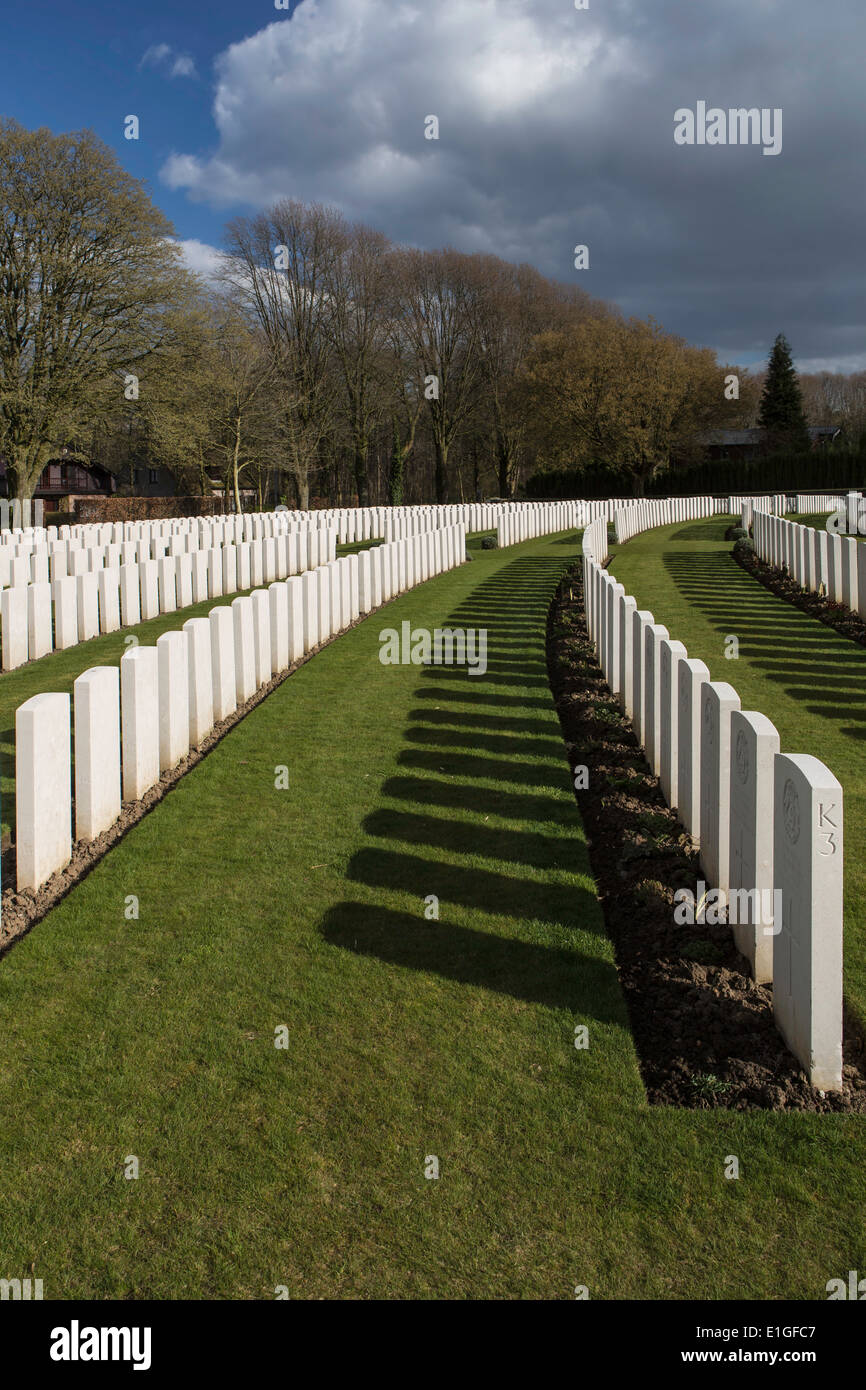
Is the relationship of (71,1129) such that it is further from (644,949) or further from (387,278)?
(387,278)

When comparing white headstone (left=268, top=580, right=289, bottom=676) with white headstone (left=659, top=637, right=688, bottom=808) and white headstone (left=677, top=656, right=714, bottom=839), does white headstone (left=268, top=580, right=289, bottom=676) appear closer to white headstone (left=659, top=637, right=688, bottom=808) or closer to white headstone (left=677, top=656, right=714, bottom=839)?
white headstone (left=659, top=637, right=688, bottom=808)

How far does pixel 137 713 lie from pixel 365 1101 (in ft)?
10.6

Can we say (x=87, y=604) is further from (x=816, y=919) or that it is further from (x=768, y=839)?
(x=816, y=919)

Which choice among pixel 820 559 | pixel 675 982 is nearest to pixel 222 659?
pixel 675 982

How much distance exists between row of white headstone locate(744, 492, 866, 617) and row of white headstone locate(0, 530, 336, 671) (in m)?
7.99

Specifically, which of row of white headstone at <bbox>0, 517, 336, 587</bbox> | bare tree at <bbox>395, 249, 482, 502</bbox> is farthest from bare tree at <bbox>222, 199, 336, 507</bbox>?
row of white headstone at <bbox>0, 517, 336, 587</bbox>

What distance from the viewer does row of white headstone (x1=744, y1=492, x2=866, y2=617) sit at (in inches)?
488

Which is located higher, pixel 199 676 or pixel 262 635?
pixel 262 635

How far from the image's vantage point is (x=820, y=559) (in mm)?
14227

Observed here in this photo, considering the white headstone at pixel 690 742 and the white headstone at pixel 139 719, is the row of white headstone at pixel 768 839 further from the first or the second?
the white headstone at pixel 139 719

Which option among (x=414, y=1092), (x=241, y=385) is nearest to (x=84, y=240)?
(x=241, y=385)

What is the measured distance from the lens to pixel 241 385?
4391 centimetres
